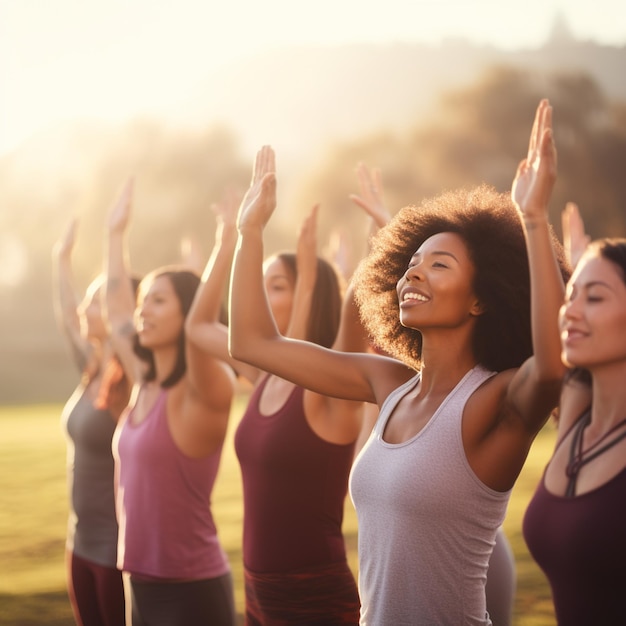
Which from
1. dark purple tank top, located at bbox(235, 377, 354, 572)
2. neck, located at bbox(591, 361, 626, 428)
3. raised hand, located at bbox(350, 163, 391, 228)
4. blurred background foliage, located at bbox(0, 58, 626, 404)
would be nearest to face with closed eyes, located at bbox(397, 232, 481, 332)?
neck, located at bbox(591, 361, 626, 428)

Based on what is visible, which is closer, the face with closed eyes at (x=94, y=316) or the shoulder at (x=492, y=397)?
the shoulder at (x=492, y=397)

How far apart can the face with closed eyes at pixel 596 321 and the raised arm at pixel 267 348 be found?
85cm

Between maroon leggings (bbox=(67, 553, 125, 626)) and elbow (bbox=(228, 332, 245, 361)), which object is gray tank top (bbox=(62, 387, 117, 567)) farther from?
elbow (bbox=(228, 332, 245, 361))

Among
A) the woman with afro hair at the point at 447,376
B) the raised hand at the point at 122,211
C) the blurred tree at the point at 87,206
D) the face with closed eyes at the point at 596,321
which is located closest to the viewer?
the face with closed eyes at the point at 596,321

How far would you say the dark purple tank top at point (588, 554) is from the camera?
2.14m

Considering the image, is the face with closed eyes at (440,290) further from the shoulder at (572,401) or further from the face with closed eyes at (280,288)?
the face with closed eyes at (280,288)

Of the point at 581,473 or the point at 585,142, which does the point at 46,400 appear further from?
the point at 581,473

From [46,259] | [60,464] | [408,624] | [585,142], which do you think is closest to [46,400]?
[46,259]

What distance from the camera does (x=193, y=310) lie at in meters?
4.30

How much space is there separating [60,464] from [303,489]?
12.2 metres

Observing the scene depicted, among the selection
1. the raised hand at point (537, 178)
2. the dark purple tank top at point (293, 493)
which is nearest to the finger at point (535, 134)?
the raised hand at point (537, 178)

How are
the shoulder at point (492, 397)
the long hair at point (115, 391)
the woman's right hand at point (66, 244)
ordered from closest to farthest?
the shoulder at point (492, 397), the long hair at point (115, 391), the woman's right hand at point (66, 244)

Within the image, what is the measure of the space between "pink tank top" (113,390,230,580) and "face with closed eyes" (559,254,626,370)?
2300 mm

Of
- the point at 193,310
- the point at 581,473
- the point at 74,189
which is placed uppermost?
the point at 74,189
